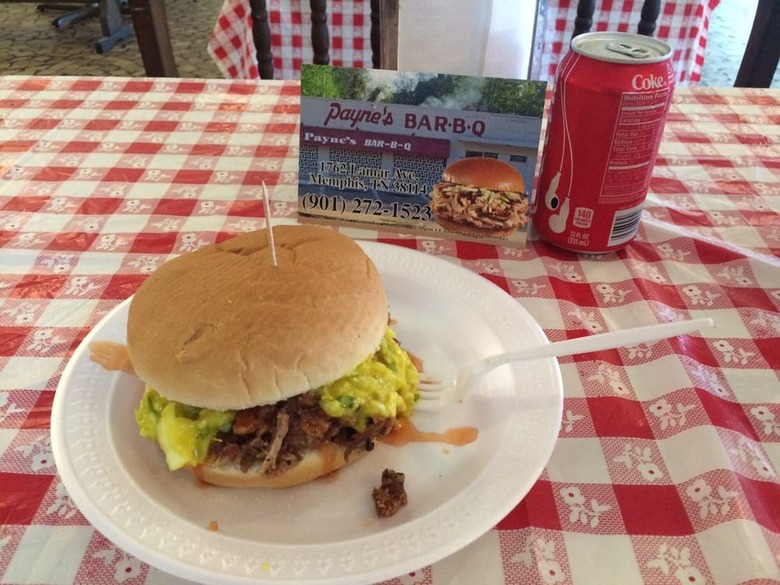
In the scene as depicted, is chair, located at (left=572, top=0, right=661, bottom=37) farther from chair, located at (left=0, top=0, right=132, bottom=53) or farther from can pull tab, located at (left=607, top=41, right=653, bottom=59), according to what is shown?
chair, located at (left=0, top=0, right=132, bottom=53)

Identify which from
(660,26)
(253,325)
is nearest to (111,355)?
(253,325)

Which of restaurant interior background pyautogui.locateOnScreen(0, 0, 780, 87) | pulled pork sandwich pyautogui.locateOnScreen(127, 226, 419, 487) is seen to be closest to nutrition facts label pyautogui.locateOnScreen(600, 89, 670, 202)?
pulled pork sandwich pyautogui.locateOnScreen(127, 226, 419, 487)

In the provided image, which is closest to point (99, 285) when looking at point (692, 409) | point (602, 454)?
point (602, 454)

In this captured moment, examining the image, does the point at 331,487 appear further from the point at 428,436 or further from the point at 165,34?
the point at 165,34

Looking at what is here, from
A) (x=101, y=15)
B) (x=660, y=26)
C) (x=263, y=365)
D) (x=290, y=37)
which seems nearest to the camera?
(x=263, y=365)

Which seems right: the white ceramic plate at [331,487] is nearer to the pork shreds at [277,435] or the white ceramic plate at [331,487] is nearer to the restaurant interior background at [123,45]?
the pork shreds at [277,435]

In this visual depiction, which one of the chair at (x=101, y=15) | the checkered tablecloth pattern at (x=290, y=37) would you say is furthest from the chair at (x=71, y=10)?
the checkered tablecloth pattern at (x=290, y=37)

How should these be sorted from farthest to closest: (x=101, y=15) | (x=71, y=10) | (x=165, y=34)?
(x=71, y=10)
(x=101, y=15)
(x=165, y=34)

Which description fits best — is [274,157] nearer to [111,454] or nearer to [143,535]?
[111,454]
